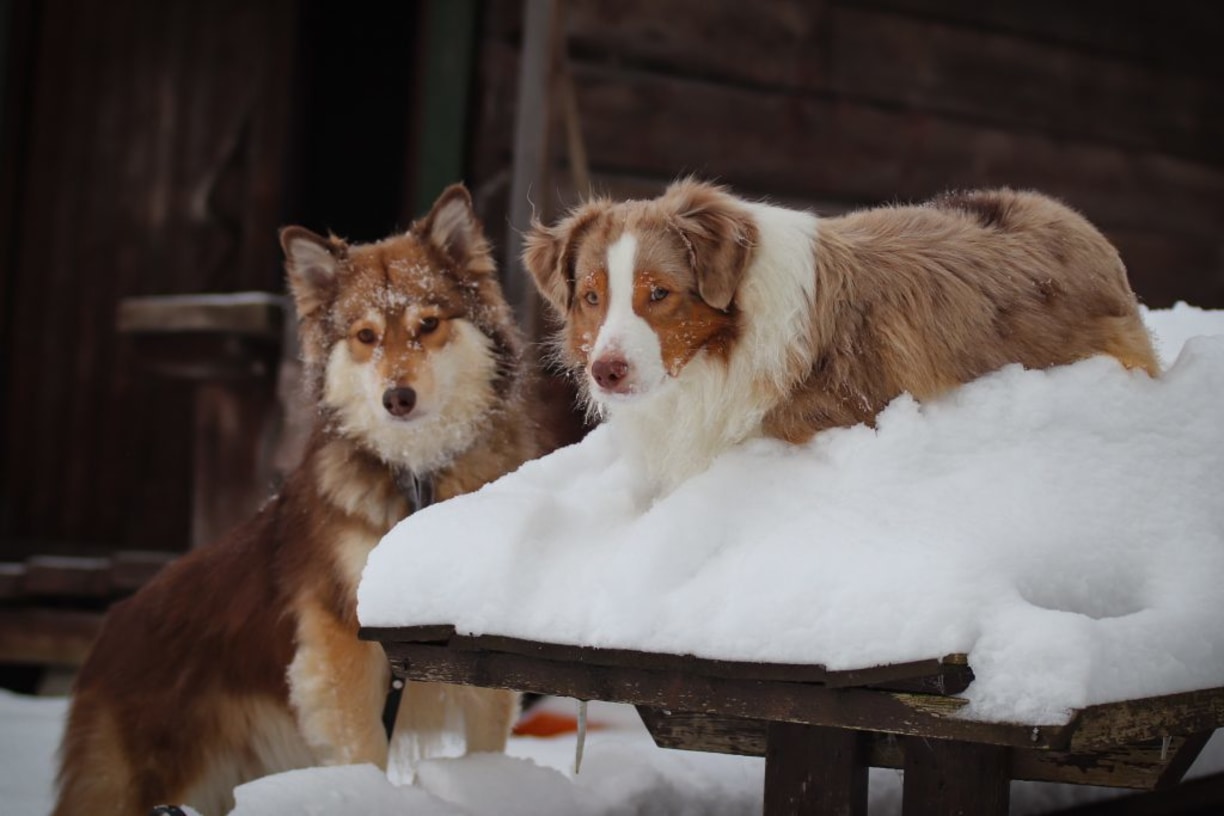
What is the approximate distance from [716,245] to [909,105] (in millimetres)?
3967

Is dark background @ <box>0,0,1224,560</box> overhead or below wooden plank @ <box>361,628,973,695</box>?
overhead

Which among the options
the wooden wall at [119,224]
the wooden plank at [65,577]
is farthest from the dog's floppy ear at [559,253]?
the wooden wall at [119,224]

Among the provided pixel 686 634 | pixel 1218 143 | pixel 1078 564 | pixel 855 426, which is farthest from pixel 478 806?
pixel 1218 143

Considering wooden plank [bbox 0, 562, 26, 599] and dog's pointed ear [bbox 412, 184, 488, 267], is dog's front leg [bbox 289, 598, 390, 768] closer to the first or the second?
dog's pointed ear [bbox 412, 184, 488, 267]

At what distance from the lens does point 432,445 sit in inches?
142

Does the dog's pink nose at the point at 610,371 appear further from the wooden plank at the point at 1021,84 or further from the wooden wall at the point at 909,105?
the wooden plank at the point at 1021,84

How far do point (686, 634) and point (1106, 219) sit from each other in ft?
16.8

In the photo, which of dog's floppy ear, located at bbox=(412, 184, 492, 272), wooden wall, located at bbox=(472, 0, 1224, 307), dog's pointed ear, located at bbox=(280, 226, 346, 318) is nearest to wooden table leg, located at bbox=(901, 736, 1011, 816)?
dog's floppy ear, located at bbox=(412, 184, 492, 272)

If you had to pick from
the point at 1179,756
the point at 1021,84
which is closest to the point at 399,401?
the point at 1179,756

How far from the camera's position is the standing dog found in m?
3.54

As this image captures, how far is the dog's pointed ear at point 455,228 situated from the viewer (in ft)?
12.3

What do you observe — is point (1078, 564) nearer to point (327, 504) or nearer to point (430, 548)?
point (430, 548)

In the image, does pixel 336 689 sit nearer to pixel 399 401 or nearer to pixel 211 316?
pixel 399 401

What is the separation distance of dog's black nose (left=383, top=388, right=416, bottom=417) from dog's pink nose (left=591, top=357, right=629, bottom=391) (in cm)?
123
